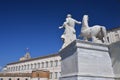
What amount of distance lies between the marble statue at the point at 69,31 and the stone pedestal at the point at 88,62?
1975 millimetres

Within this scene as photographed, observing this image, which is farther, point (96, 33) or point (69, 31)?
point (69, 31)

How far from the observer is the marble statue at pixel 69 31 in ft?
35.9

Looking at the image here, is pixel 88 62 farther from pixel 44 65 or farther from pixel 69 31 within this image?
pixel 44 65

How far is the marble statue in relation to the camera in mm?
10955

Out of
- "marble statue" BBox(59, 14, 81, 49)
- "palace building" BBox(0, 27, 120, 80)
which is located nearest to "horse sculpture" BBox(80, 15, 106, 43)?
"marble statue" BBox(59, 14, 81, 49)

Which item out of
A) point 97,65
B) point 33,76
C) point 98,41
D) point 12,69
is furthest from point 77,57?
point 12,69

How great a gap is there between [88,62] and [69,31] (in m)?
3.42

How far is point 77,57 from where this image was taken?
8.05 m

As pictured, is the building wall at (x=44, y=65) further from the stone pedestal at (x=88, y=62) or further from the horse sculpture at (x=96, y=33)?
the stone pedestal at (x=88, y=62)

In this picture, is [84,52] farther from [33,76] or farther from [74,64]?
[33,76]

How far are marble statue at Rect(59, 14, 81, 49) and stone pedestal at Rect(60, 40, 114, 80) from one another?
6.48 ft

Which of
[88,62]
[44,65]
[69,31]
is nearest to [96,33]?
[88,62]

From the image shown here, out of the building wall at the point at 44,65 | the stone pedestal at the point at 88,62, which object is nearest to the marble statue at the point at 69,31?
the stone pedestal at the point at 88,62

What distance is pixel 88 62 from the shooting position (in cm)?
817
